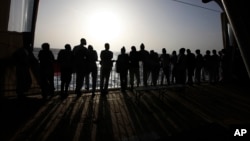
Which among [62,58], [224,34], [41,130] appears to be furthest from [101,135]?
[224,34]

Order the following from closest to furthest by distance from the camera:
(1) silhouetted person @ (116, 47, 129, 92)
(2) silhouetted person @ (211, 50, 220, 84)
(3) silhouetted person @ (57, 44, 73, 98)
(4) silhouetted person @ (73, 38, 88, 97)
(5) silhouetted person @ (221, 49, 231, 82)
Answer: (3) silhouetted person @ (57, 44, 73, 98)
(4) silhouetted person @ (73, 38, 88, 97)
(1) silhouetted person @ (116, 47, 129, 92)
(2) silhouetted person @ (211, 50, 220, 84)
(5) silhouetted person @ (221, 49, 231, 82)

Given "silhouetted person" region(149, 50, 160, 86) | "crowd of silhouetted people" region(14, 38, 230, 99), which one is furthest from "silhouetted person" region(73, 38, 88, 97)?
"silhouetted person" region(149, 50, 160, 86)

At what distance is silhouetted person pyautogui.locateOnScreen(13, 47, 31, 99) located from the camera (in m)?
7.35

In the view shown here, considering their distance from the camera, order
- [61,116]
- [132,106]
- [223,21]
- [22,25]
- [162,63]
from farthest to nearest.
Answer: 1. [223,21]
2. [162,63]
3. [22,25]
4. [132,106]
5. [61,116]

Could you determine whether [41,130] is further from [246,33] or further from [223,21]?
[223,21]

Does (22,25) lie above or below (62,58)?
above

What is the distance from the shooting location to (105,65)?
9180 mm

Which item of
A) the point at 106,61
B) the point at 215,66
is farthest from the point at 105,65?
the point at 215,66

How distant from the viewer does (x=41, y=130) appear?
500 cm

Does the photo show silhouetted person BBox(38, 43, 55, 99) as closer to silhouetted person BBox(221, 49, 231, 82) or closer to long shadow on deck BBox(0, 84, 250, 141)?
long shadow on deck BBox(0, 84, 250, 141)

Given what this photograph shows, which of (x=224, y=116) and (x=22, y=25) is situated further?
(x=22, y=25)

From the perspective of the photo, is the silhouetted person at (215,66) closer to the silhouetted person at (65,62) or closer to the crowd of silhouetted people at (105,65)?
the crowd of silhouetted people at (105,65)

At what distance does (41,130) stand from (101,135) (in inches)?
54.6

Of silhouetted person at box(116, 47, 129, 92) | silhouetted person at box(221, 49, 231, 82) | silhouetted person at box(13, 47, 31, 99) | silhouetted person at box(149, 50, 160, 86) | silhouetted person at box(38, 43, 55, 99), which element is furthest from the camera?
silhouetted person at box(221, 49, 231, 82)
